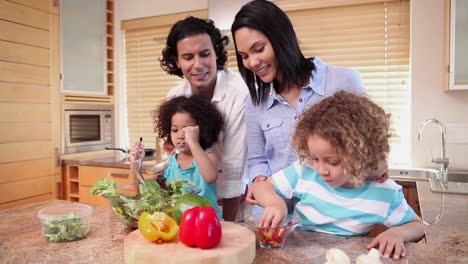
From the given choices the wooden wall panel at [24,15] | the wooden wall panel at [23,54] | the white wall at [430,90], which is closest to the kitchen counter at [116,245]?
the white wall at [430,90]


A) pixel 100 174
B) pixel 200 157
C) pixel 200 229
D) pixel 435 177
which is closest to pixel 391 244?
pixel 200 229

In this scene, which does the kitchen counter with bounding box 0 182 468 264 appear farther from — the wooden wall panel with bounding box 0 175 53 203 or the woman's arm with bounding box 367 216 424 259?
the wooden wall panel with bounding box 0 175 53 203

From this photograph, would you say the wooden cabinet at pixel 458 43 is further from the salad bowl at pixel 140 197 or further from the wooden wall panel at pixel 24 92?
the wooden wall panel at pixel 24 92

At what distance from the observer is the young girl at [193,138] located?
1.50 meters

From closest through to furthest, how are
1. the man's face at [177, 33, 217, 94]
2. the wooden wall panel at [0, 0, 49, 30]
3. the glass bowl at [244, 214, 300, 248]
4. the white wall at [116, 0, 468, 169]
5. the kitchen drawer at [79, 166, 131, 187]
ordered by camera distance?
the glass bowl at [244, 214, 300, 248]
the man's face at [177, 33, 217, 94]
the white wall at [116, 0, 468, 169]
the wooden wall panel at [0, 0, 49, 30]
the kitchen drawer at [79, 166, 131, 187]

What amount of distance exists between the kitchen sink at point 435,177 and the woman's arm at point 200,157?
122cm

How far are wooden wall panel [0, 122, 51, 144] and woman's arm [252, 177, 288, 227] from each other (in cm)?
223

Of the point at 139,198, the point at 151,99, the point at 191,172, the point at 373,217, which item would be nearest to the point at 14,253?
the point at 139,198

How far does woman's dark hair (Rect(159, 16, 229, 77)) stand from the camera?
1.63 meters

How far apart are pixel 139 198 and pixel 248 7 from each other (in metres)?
0.72

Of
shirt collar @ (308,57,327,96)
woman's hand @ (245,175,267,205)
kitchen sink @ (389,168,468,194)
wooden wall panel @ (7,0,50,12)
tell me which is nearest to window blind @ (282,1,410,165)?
kitchen sink @ (389,168,468,194)

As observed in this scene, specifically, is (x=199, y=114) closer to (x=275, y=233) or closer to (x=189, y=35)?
(x=189, y=35)

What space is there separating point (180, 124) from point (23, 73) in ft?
6.36

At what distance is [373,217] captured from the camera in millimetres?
1093
